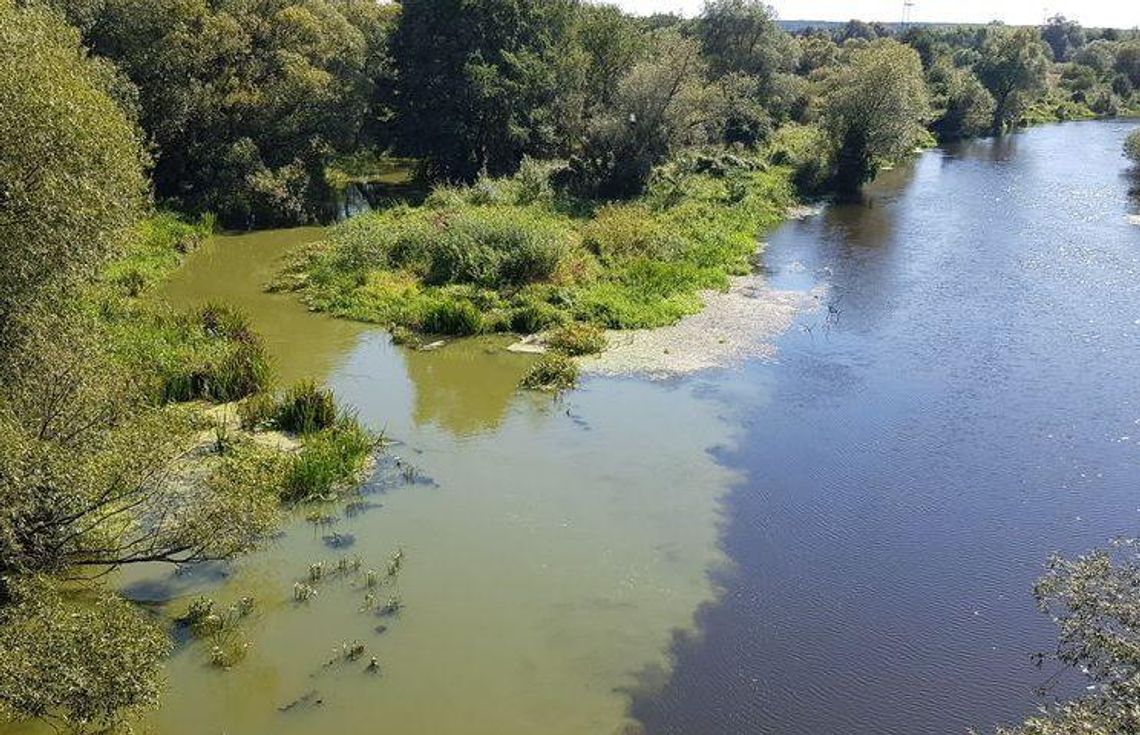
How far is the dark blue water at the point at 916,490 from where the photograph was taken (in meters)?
12.6

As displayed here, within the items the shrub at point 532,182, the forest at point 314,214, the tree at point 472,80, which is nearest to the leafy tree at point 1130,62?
the forest at point 314,214

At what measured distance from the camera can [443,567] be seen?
1509 centimetres

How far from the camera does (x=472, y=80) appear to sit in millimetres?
39781

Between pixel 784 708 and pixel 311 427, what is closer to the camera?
pixel 784 708

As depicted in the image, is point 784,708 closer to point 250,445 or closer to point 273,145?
point 250,445

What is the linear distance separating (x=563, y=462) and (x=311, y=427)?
5454 millimetres

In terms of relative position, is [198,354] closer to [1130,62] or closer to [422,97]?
[422,97]

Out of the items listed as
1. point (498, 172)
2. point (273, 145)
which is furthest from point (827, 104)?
point (273, 145)

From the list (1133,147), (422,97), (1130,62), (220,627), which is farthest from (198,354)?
(1130,62)

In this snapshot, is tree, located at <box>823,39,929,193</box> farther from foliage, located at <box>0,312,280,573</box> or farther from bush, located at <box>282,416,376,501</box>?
foliage, located at <box>0,312,280,573</box>

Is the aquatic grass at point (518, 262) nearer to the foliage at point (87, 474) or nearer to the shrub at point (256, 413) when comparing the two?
the shrub at point (256, 413)

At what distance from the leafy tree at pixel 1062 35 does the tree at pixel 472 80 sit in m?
127

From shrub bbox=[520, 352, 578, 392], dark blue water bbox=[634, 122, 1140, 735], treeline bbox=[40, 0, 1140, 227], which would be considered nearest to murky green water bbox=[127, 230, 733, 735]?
shrub bbox=[520, 352, 578, 392]

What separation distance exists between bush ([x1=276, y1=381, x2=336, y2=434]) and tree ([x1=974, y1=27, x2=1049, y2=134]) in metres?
Answer: 68.9
